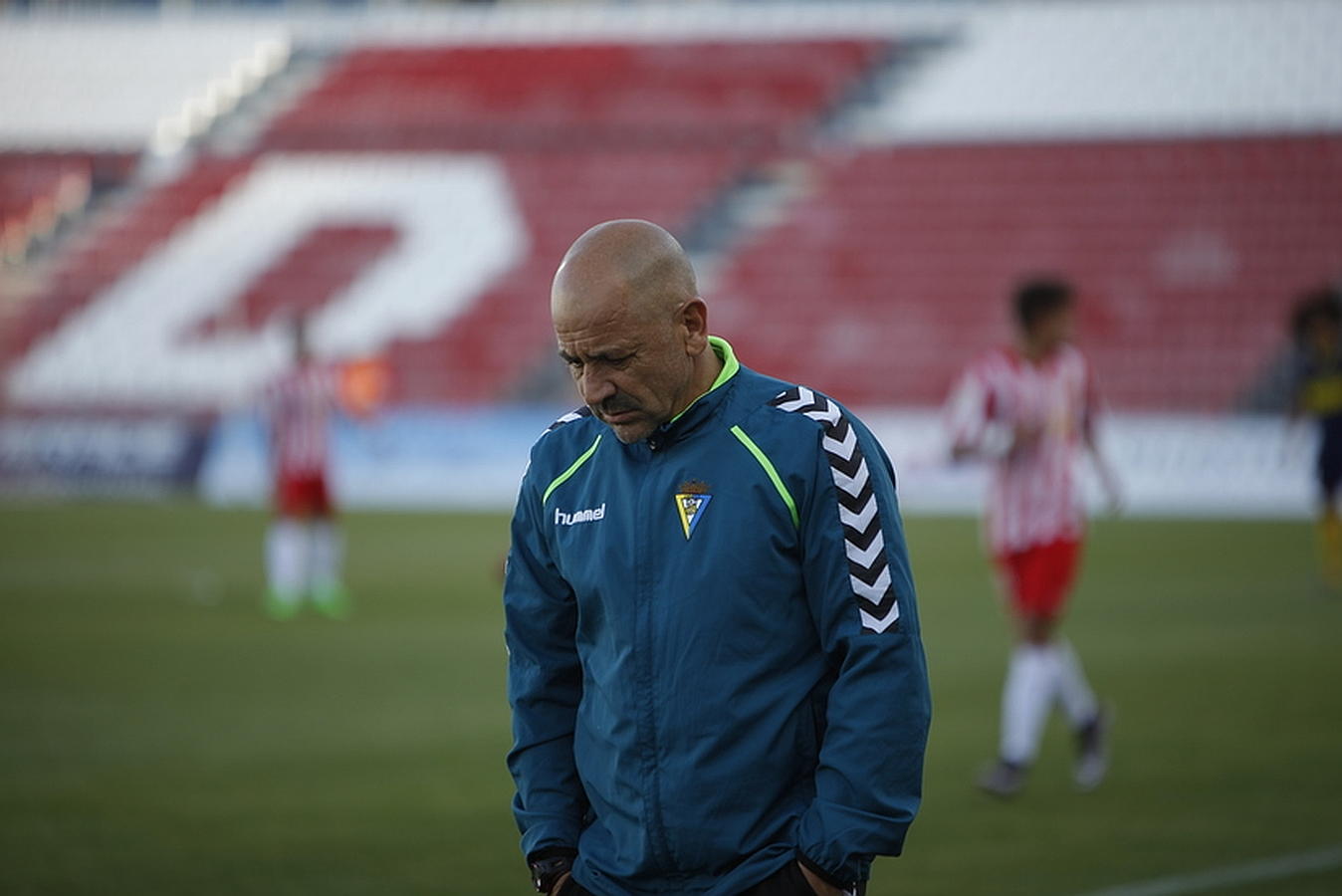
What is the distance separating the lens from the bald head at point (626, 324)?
366 cm

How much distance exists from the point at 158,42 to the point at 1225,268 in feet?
71.6

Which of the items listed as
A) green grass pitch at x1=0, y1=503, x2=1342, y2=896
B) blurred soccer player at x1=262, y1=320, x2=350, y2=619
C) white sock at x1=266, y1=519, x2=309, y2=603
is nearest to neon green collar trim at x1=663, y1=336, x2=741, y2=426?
green grass pitch at x1=0, y1=503, x2=1342, y2=896

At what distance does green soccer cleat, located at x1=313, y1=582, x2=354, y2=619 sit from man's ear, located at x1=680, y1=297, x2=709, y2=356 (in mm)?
12928

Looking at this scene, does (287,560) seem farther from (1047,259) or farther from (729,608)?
(1047,259)

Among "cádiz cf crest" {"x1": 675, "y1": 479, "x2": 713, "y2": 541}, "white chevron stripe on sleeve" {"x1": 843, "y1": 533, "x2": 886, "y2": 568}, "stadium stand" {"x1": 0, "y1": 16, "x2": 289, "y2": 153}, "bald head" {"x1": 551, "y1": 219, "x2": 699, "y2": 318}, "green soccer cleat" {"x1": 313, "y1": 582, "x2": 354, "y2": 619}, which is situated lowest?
"green soccer cleat" {"x1": 313, "y1": 582, "x2": 354, "y2": 619}

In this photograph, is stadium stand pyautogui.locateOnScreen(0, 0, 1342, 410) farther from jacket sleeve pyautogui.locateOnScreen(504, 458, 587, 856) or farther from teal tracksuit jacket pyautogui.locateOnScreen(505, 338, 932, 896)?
teal tracksuit jacket pyautogui.locateOnScreen(505, 338, 932, 896)

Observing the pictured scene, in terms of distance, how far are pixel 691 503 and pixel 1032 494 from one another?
235 inches

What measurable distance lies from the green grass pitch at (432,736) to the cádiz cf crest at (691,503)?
4.12 m

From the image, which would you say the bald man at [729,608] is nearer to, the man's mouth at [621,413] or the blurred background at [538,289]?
the man's mouth at [621,413]

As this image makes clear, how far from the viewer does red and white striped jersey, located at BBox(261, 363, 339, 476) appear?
1762 centimetres

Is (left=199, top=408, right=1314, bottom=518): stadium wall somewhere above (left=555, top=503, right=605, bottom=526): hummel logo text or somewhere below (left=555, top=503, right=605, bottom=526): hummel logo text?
below

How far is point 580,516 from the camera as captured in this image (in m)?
3.80

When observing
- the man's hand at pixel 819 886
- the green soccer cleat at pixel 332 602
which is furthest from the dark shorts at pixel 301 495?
the man's hand at pixel 819 886

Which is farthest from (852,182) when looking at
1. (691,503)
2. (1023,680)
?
(691,503)
